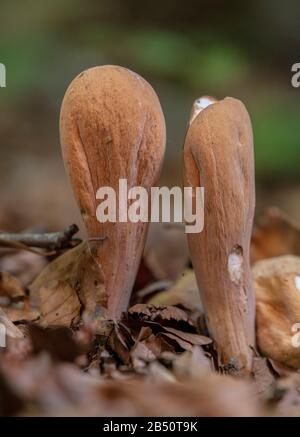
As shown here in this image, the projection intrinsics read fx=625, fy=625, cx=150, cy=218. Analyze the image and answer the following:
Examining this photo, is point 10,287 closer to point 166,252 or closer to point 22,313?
point 22,313

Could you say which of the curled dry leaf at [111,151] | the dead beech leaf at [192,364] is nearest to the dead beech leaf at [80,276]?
the curled dry leaf at [111,151]

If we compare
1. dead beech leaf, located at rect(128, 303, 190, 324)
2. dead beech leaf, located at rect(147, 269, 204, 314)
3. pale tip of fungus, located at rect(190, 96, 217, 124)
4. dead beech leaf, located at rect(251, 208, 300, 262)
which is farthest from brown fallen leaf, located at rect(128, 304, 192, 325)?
dead beech leaf, located at rect(251, 208, 300, 262)

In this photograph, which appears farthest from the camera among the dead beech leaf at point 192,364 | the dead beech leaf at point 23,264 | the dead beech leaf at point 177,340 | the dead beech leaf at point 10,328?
the dead beech leaf at point 23,264

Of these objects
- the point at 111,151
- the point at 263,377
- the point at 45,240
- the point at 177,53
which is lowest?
the point at 263,377

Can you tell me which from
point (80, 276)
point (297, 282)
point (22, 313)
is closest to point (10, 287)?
point (22, 313)

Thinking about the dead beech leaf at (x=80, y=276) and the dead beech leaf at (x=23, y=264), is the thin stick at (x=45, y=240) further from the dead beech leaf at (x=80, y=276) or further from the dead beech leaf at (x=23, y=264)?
the dead beech leaf at (x=23, y=264)

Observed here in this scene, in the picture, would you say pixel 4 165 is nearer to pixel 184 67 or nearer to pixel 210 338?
pixel 184 67

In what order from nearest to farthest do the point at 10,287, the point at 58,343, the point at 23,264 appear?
the point at 58,343 → the point at 10,287 → the point at 23,264

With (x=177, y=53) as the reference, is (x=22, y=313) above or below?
below
